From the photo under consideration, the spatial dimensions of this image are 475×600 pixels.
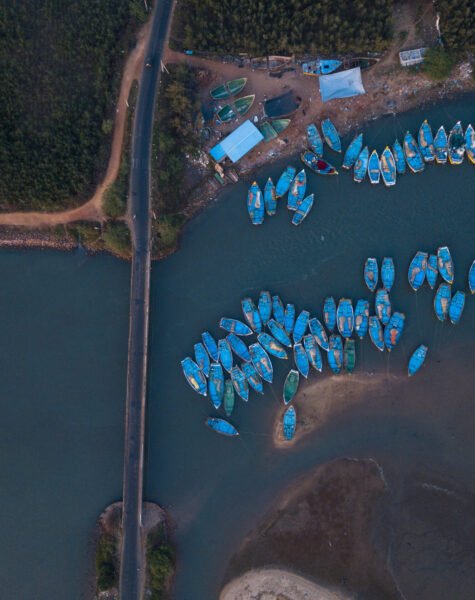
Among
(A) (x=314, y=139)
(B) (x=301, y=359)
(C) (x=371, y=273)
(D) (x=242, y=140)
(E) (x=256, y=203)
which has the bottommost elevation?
(B) (x=301, y=359)

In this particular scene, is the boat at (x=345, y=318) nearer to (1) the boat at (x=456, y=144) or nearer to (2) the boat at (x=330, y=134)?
(2) the boat at (x=330, y=134)

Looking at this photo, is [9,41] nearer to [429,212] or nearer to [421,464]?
[429,212]

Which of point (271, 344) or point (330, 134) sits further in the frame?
point (330, 134)

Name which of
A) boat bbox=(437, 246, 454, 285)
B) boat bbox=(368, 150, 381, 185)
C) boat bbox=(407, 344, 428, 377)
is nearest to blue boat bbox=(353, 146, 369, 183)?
boat bbox=(368, 150, 381, 185)

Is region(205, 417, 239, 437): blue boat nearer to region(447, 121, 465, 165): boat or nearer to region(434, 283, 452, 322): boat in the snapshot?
region(434, 283, 452, 322): boat

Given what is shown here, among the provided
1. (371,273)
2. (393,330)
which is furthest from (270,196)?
(393,330)

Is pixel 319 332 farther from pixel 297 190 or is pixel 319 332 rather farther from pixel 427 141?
pixel 427 141

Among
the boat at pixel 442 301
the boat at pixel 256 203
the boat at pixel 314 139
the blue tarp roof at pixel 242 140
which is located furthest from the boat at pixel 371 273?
the blue tarp roof at pixel 242 140
